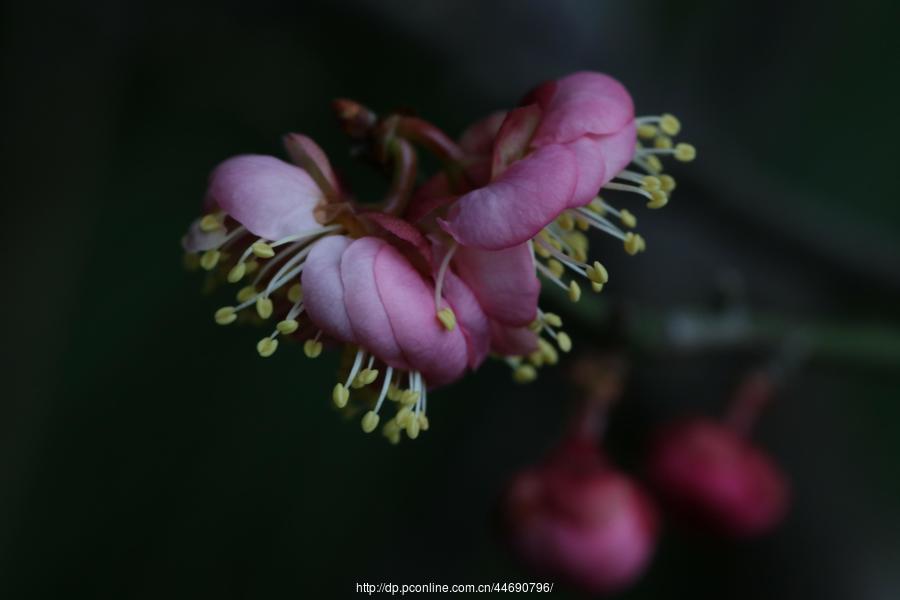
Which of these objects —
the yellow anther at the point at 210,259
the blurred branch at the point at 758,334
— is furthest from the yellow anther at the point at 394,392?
the blurred branch at the point at 758,334

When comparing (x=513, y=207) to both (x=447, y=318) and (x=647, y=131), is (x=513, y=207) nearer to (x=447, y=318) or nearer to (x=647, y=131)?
(x=447, y=318)

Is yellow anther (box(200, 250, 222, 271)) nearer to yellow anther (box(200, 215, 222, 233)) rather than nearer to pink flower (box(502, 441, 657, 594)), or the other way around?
yellow anther (box(200, 215, 222, 233))

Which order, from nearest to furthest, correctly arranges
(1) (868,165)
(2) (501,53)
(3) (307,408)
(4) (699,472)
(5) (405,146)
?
(5) (405,146)
(4) (699,472)
(2) (501,53)
(3) (307,408)
(1) (868,165)

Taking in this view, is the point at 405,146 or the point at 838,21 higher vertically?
the point at 838,21

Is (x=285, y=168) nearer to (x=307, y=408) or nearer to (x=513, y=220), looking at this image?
(x=513, y=220)

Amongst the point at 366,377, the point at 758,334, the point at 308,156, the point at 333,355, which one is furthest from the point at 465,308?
the point at 333,355

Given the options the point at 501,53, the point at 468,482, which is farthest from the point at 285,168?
the point at 468,482

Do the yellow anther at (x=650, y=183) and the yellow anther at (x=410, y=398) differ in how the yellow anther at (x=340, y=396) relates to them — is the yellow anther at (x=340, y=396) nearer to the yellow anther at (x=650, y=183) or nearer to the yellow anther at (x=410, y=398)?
the yellow anther at (x=410, y=398)
